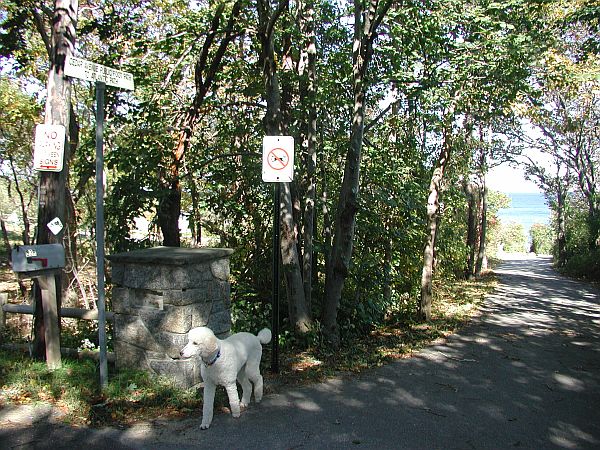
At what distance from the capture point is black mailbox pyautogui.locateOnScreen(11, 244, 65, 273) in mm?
4844

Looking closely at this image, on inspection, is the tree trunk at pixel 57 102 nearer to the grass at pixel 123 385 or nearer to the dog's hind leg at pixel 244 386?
the grass at pixel 123 385

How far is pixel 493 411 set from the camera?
5102 millimetres

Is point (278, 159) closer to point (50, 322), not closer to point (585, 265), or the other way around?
point (50, 322)

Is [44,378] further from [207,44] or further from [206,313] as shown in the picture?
[207,44]

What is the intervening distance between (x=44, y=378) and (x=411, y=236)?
25.9 ft

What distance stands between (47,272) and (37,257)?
0.29m

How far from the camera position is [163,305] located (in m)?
4.97

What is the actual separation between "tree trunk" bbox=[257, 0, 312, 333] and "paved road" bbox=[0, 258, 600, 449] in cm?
191

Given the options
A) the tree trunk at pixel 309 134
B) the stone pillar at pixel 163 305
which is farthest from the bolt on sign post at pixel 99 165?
the tree trunk at pixel 309 134

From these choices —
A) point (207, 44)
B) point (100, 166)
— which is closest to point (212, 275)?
point (100, 166)

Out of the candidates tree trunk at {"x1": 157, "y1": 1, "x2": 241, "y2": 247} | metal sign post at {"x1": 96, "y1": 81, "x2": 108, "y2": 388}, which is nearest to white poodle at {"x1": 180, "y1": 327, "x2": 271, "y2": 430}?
metal sign post at {"x1": 96, "y1": 81, "x2": 108, "y2": 388}

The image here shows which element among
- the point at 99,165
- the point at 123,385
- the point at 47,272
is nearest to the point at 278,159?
the point at 99,165

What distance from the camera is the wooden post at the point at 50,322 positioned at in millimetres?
5402

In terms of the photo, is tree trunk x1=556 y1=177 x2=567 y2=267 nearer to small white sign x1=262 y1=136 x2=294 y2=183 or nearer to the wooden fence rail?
small white sign x1=262 y1=136 x2=294 y2=183
